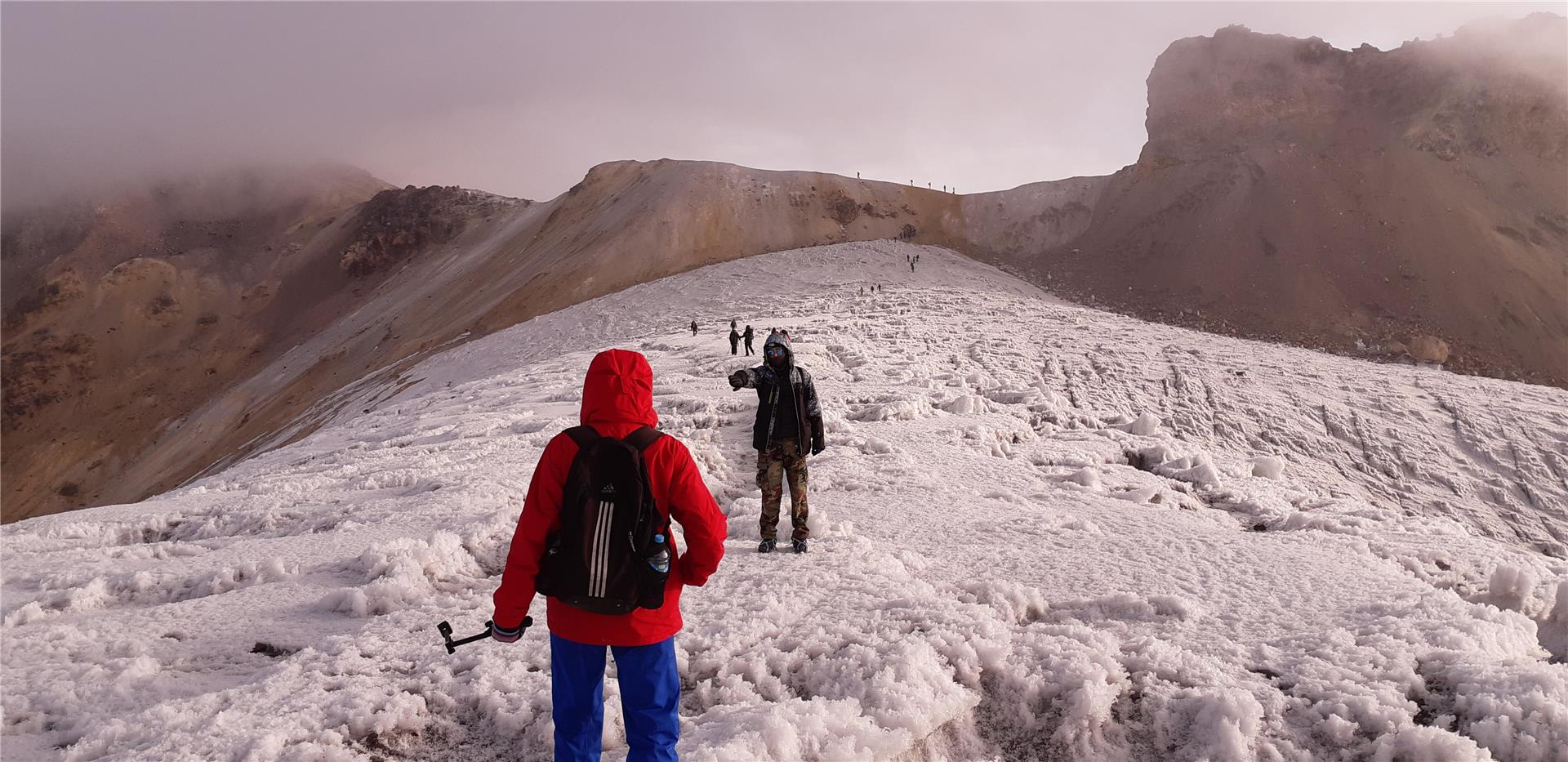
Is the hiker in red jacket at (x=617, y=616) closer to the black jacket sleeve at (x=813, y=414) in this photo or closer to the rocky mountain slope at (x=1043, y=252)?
the black jacket sleeve at (x=813, y=414)

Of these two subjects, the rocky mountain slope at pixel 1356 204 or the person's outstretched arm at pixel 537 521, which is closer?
the person's outstretched arm at pixel 537 521

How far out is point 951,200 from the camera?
5381 centimetres

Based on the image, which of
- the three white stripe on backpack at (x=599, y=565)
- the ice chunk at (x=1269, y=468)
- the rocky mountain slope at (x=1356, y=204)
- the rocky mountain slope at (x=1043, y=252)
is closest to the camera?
the three white stripe on backpack at (x=599, y=565)

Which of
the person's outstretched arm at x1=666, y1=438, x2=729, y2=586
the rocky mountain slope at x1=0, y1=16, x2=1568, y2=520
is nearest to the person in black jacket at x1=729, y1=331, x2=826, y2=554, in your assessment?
the person's outstretched arm at x1=666, y1=438, x2=729, y2=586

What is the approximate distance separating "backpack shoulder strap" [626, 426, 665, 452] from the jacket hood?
0.16 ft

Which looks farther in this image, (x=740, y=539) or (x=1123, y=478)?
(x=1123, y=478)

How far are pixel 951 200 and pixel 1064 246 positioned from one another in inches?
407

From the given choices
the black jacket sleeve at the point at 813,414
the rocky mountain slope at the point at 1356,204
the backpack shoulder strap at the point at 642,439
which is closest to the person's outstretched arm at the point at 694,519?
the backpack shoulder strap at the point at 642,439

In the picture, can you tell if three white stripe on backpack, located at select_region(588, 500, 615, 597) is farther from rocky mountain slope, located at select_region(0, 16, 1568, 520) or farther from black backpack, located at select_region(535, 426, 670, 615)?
rocky mountain slope, located at select_region(0, 16, 1568, 520)

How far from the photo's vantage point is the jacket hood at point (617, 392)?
8.99 ft

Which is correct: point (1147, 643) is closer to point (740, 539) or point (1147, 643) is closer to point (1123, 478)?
point (740, 539)

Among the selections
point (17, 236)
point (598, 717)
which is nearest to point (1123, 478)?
point (598, 717)

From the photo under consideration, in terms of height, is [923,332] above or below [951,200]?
below

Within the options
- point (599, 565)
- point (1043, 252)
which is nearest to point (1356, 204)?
point (1043, 252)
